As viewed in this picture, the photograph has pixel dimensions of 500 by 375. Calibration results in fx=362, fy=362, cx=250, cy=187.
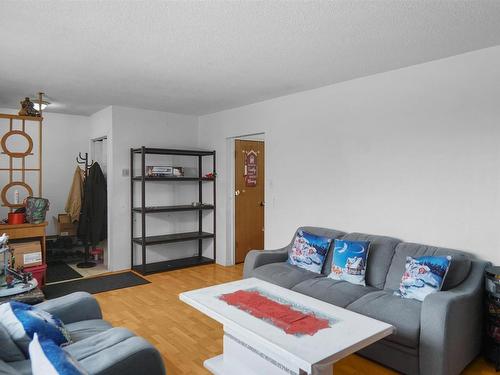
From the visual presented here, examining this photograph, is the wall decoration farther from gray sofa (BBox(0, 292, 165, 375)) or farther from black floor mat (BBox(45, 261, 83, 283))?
gray sofa (BBox(0, 292, 165, 375))

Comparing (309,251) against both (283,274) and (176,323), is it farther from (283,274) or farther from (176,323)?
(176,323)

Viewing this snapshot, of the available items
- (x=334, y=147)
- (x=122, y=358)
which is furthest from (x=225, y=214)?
(x=122, y=358)

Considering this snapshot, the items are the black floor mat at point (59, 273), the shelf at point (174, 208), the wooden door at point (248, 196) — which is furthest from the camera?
the wooden door at point (248, 196)

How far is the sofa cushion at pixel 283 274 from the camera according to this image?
3.37 metres

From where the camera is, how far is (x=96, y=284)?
4594 millimetres

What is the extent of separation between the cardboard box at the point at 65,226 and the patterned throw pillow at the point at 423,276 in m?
5.00

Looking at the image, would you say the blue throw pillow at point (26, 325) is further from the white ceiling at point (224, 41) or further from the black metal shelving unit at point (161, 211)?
the black metal shelving unit at point (161, 211)

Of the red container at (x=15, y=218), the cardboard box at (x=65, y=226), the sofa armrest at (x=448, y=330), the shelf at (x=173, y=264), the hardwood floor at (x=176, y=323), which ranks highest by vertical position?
the red container at (x=15, y=218)

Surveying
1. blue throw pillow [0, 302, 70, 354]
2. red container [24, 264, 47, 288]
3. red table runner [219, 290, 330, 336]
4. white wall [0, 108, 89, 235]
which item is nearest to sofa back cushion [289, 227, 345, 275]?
red table runner [219, 290, 330, 336]

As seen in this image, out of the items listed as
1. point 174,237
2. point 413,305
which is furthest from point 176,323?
point 174,237

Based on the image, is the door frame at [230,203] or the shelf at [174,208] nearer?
the shelf at [174,208]

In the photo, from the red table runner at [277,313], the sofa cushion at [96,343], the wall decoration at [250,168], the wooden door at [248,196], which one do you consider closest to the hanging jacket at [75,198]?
the wooden door at [248,196]

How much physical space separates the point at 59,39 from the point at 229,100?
7.87 ft

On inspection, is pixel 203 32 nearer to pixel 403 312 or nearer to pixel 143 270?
pixel 403 312
